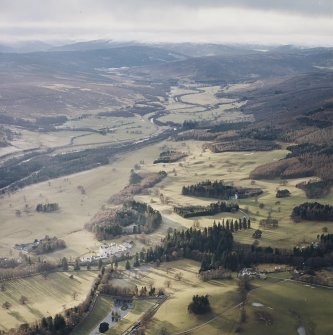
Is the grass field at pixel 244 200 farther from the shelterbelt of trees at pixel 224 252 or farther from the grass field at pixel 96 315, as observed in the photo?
the grass field at pixel 96 315

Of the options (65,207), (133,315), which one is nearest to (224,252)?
(133,315)

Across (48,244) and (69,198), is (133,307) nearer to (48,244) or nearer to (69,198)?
(48,244)

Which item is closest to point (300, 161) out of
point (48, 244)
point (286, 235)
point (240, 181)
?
point (240, 181)

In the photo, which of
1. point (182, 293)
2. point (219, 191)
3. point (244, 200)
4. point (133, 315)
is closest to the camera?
point (133, 315)

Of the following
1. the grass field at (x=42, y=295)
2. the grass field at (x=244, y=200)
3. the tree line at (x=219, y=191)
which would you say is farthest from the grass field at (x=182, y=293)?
the tree line at (x=219, y=191)

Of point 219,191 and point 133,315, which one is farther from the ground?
point 219,191

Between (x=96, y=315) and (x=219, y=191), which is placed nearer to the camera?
(x=96, y=315)

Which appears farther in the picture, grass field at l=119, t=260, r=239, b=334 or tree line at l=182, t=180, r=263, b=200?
tree line at l=182, t=180, r=263, b=200

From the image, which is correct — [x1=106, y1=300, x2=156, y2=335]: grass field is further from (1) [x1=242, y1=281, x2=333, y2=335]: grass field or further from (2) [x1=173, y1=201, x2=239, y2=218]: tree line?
(2) [x1=173, y1=201, x2=239, y2=218]: tree line

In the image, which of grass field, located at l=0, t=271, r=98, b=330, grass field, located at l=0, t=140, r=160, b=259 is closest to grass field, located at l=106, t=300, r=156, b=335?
grass field, located at l=0, t=271, r=98, b=330

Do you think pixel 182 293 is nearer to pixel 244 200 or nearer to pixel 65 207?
pixel 244 200
